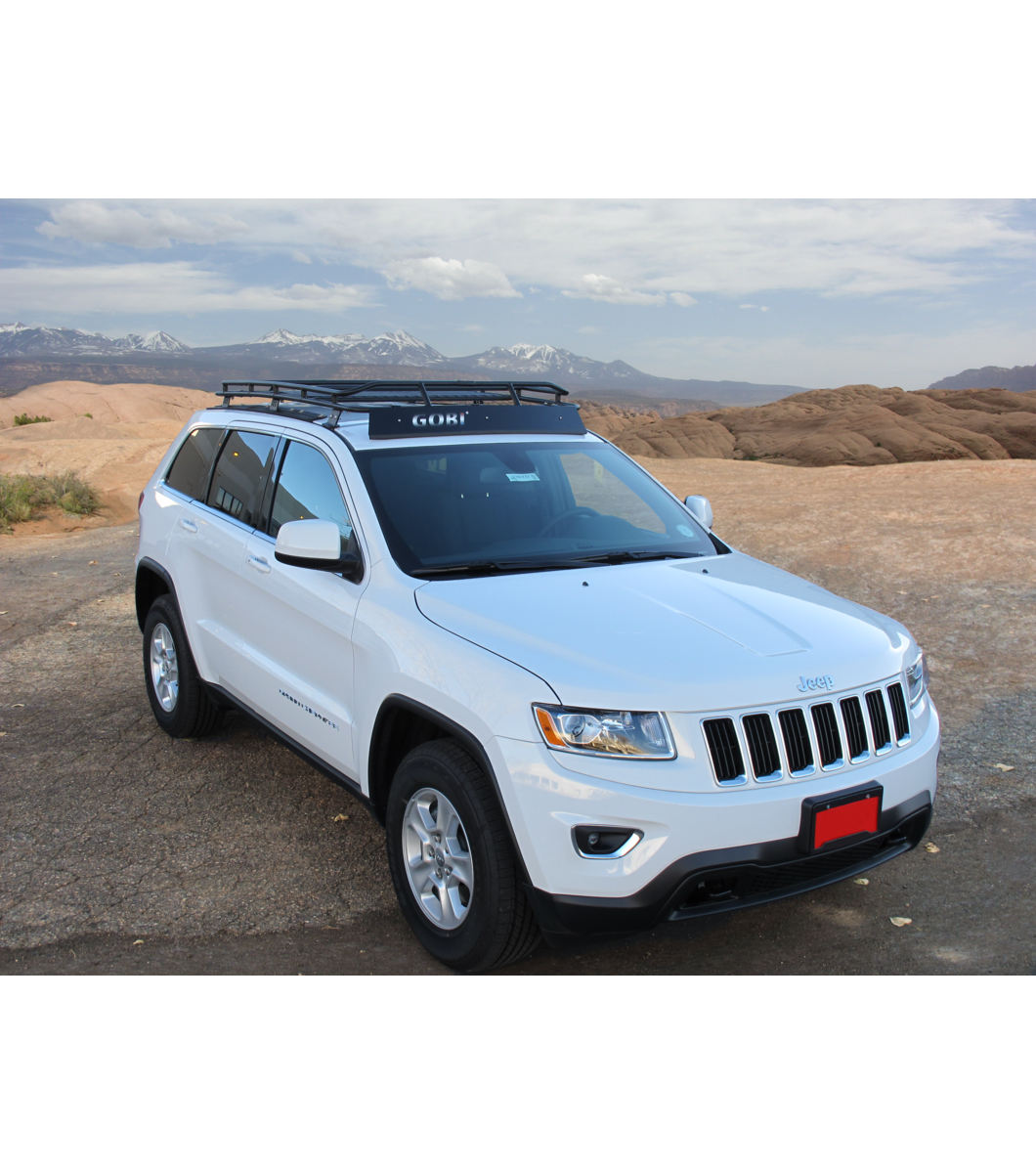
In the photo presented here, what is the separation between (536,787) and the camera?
2.81m

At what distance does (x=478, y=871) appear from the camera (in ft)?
9.86

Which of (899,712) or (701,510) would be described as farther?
(701,510)

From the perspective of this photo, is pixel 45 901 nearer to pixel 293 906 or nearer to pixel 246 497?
pixel 293 906

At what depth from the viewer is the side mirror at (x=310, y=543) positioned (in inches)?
141

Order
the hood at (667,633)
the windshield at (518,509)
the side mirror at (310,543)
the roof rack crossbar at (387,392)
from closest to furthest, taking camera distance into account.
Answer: the hood at (667,633)
the side mirror at (310,543)
the windshield at (518,509)
the roof rack crossbar at (387,392)

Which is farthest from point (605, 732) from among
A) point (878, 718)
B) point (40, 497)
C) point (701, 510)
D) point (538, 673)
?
point (40, 497)

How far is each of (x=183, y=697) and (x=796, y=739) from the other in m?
3.59

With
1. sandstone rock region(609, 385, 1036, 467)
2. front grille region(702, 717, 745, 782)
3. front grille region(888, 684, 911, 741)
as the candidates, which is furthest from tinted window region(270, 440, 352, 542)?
sandstone rock region(609, 385, 1036, 467)

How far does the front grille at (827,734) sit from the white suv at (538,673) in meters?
0.02

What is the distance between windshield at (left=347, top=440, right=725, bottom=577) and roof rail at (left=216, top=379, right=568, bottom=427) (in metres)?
0.37

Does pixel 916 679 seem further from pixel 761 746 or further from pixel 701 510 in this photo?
pixel 701 510

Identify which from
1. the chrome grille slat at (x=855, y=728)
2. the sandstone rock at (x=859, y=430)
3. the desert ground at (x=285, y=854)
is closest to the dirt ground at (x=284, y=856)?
A: the desert ground at (x=285, y=854)

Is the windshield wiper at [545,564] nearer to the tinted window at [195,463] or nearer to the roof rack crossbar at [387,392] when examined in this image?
the roof rack crossbar at [387,392]

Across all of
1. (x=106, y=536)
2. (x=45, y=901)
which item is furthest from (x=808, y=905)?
(x=106, y=536)
